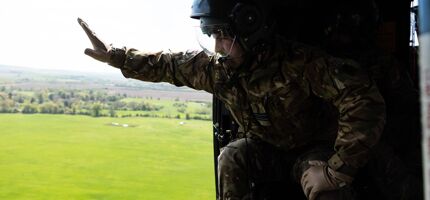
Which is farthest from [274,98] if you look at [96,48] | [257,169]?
[96,48]

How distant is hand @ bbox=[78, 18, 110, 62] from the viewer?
207 centimetres

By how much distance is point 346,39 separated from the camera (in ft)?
7.30

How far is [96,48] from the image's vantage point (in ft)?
6.85

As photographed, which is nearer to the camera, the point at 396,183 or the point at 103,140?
the point at 396,183

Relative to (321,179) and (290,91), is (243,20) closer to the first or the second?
(290,91)

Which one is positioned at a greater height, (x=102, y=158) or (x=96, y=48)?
(x=96, y=48)

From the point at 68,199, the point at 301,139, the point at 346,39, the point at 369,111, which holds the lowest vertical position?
the point at 68,199

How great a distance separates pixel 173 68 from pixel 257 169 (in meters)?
A: 0.46

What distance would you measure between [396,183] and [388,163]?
8 cm

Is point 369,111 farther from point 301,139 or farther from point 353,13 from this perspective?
point 353,13

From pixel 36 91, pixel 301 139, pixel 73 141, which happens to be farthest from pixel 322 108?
pixel 73 141

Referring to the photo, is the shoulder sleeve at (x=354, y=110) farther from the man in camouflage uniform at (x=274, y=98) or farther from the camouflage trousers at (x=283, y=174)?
the camouflage trousers at (x=283, y=174)

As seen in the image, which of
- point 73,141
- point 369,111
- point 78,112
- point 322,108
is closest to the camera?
point 369,111

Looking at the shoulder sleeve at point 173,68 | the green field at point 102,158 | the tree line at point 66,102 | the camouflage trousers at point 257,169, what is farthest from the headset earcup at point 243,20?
the green field at point 102,158
